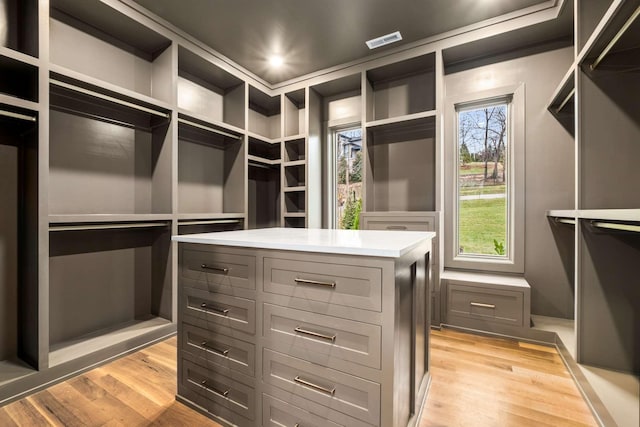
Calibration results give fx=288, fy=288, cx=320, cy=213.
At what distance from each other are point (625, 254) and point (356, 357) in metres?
1.81

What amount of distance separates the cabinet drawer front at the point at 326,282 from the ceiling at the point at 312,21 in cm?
225

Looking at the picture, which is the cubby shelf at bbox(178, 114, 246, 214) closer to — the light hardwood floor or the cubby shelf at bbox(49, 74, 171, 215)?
the cubby shelf at bbox(49, 74, 171, 215)

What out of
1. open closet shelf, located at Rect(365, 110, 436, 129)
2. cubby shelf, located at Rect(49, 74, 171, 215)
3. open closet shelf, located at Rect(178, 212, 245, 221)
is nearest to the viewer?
cubby shelf, located at Rect(49, 74, 171, 215)

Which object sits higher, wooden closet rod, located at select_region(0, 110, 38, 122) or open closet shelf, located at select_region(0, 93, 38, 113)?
open closet shelf, located at select_region(0, 93, 38, 113)

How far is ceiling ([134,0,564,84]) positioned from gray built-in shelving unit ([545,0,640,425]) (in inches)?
40.0

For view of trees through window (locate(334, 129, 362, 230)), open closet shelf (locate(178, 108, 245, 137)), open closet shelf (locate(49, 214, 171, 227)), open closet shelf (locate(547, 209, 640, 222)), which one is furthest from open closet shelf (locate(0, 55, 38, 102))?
open closet shelf (locate(547, 209, 640, 222))

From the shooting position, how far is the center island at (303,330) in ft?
3.54

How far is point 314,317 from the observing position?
1201mm

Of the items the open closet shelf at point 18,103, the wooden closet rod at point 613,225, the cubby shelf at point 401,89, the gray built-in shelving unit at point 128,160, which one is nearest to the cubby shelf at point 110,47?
the gray built-in shelving unit at point 128,160

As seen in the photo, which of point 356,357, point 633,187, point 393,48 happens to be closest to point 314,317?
point 356,357

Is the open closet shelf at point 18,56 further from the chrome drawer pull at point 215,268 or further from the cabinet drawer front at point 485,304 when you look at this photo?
the cabinet drawer front at point 485,304

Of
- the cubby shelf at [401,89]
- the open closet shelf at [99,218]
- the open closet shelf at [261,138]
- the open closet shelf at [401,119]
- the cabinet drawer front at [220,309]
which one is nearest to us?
the cabinet drawer front at [220,309]

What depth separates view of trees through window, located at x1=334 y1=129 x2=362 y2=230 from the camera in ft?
12.6

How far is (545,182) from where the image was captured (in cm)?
268
